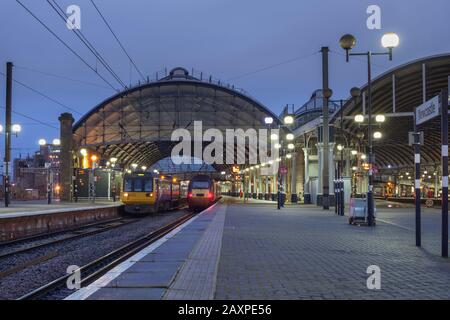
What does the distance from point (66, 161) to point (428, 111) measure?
1931 inches

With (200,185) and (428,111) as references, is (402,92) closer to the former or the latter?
(200,185)

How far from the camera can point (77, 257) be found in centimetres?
1619

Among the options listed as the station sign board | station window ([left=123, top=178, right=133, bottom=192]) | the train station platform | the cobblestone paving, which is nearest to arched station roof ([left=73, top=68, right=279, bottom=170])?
station window ([left=123, top=178, right=133, bottom=192])

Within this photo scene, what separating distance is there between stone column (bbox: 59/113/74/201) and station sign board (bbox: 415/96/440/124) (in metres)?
47.6

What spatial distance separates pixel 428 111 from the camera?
13812 mm

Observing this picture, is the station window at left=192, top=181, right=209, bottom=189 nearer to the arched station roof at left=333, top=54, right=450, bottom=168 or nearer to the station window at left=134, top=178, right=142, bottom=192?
the station window at left=134, top=178, right=142, bottom=192

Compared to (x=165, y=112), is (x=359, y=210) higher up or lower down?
lower down

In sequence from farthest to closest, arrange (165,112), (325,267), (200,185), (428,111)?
(165,112)
(200,185)
(428,111)
(325,267)

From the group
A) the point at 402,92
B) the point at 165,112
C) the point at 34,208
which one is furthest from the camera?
the point at 165,112

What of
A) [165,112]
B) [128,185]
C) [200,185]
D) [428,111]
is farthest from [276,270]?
[165,112]

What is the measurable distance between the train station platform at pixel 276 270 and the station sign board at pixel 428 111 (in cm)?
323
